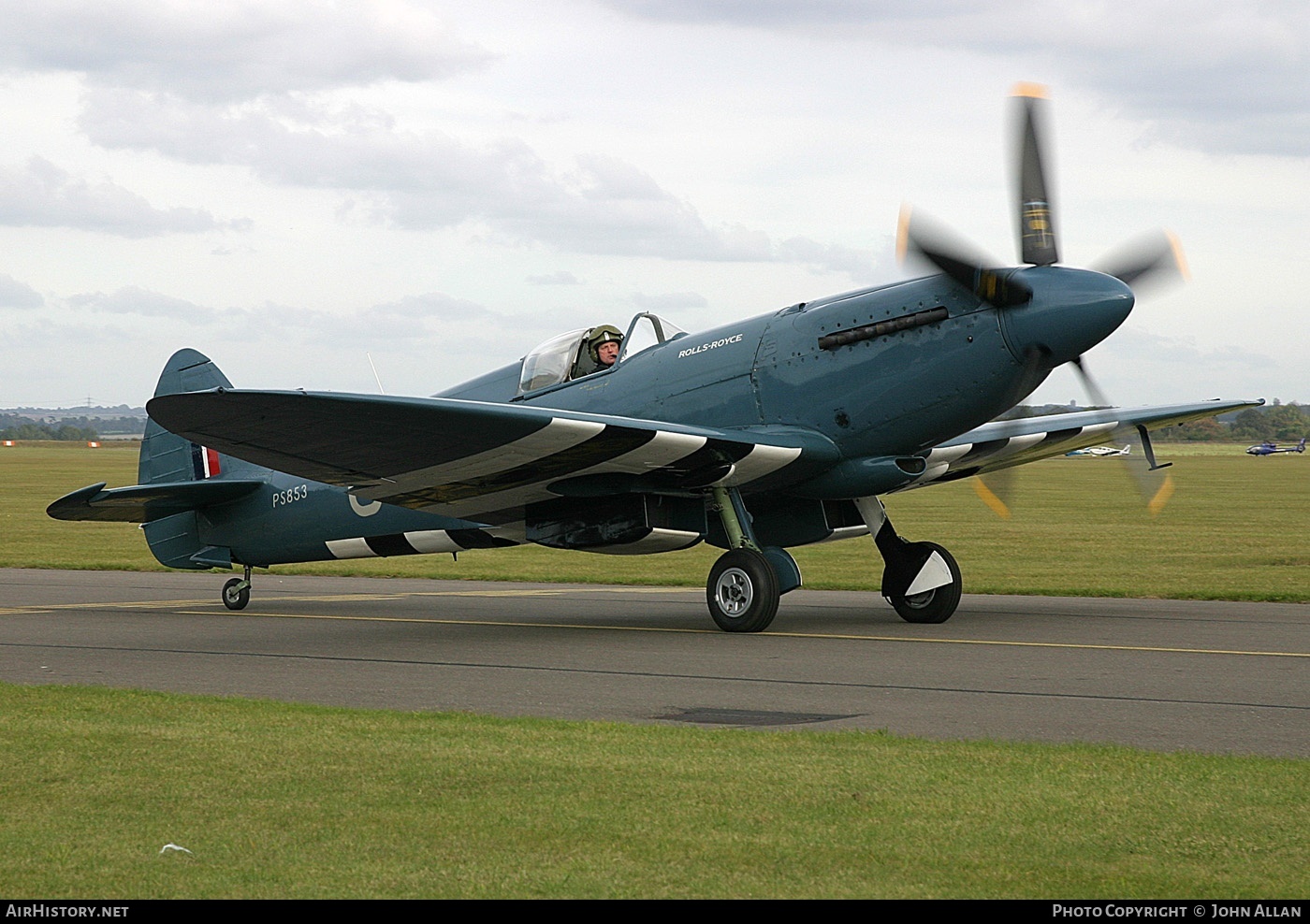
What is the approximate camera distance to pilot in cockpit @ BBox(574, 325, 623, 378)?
44.7ft

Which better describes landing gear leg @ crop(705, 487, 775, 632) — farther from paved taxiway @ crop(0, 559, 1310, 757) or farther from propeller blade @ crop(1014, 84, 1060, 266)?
propeller blade @ crop(1014, 84, 1060, 266)

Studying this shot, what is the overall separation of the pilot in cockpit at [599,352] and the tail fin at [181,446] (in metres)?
4.99

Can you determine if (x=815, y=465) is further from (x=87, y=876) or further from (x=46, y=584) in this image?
(x=46, y=584)

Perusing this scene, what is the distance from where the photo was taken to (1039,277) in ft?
36.4

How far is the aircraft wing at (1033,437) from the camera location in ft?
44.8

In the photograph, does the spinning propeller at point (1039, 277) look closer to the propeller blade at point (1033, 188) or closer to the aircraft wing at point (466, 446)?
the propeller blade at point (1033, 188)

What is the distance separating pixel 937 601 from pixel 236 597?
7.91m

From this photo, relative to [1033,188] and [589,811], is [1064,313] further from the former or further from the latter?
[589,811]

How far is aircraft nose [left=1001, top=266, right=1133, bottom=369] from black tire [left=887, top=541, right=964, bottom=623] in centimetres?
255

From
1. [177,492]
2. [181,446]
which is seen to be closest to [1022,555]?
[181,446]

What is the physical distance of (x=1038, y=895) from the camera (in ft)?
13.3

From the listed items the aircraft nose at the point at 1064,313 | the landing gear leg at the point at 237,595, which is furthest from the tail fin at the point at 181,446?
the aircraft nose at the point at 1064,313
